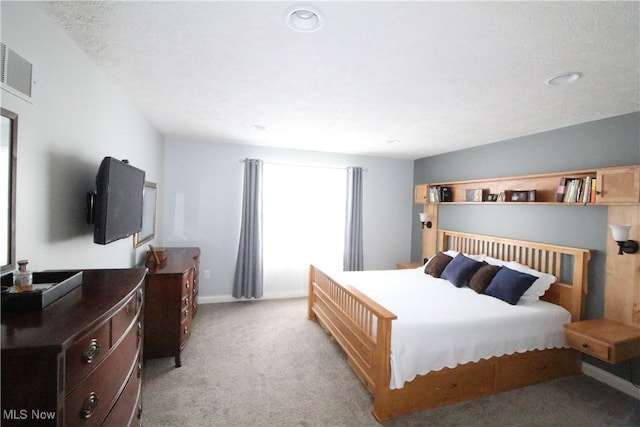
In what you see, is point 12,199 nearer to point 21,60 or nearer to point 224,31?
point 21,60

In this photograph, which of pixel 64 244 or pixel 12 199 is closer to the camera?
pixel 12 199

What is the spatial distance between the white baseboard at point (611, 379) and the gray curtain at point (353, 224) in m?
2.78

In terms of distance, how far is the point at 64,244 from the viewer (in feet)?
5.28

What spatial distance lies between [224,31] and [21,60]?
2.81ft

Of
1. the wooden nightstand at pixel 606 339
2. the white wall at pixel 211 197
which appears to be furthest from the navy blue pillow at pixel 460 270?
the white wall at pixel 211 197

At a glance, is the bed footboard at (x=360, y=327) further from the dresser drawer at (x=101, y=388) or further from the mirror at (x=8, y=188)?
the mirror at (x=8, y=188)

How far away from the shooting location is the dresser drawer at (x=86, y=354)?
2.77 feet

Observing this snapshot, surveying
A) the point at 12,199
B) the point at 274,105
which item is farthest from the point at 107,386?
the point at 274,105

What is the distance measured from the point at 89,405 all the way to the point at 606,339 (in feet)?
10.3

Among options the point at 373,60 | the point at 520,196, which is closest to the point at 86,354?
the point at 373,60

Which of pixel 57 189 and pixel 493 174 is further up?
pixel 493 174

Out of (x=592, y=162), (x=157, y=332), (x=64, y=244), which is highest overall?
(x=592, y=162)

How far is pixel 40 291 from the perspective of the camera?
3.26 feet

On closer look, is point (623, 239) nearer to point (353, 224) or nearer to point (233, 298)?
point (353, 224)
